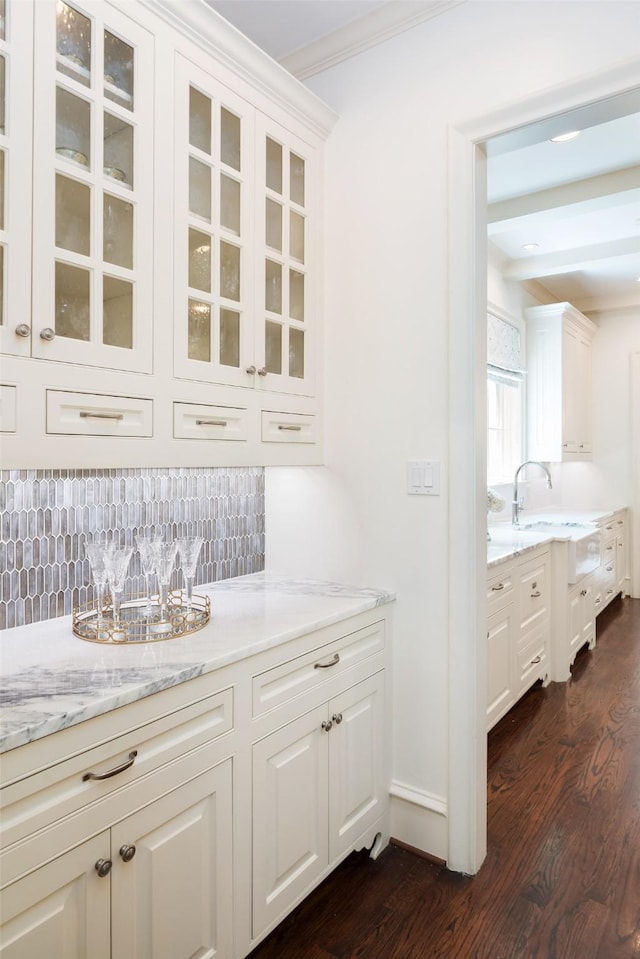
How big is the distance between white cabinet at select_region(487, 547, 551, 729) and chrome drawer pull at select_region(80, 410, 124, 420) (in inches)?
71.5

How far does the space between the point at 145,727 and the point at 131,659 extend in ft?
0.59

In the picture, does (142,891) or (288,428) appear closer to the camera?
(142,891)

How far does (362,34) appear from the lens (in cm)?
204

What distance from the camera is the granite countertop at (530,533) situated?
2887 millimetres

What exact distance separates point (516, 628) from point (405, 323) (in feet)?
5.82

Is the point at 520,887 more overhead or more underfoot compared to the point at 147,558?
more underfoot

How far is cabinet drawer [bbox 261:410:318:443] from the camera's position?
6.22 ft

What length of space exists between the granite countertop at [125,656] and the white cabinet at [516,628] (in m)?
0.98

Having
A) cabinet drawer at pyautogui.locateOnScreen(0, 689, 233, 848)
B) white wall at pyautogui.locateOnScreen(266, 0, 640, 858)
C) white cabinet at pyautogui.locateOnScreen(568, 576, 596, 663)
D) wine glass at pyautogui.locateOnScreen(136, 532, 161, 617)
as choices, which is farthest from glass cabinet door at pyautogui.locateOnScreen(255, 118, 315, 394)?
white cabinet at pyautogui.locateOnScreen(568, 576, 596, 663)

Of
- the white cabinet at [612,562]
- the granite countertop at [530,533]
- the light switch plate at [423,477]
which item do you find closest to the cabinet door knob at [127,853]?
the light switch plate at [423,477]

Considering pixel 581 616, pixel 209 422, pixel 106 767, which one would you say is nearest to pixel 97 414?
pixel 209 422

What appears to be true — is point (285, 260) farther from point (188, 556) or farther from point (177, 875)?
point (177, 875)

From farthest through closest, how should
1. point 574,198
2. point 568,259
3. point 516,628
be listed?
point 568,259 < point 574,198 < point 516,628

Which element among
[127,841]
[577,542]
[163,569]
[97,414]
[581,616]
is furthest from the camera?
[581,616]
